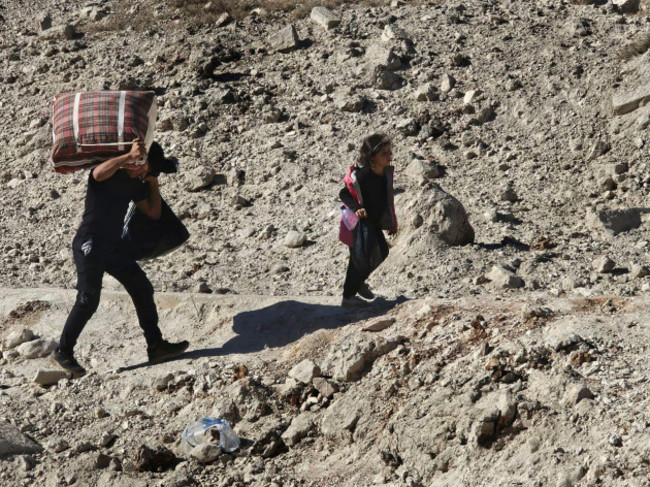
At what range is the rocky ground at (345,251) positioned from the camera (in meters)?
5.14

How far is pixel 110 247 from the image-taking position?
6.46m

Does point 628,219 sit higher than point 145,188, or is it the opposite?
point 145,188

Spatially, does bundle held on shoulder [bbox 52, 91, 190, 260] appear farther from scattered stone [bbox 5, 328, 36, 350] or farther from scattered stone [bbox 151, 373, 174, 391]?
→ scattered stone [bbox 5, 328, 36, 350]

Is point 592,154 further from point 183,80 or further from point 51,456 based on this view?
point 51,456

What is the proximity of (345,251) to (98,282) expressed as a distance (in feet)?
8.99

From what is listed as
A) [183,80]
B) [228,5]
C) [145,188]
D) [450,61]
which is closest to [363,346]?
[145,188]

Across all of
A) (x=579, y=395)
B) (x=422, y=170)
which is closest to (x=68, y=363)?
(x=579, y=395)

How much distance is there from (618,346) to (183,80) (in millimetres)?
7981

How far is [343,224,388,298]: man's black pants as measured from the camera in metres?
6.88

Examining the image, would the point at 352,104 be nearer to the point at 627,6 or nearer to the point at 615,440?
the point at 627,6

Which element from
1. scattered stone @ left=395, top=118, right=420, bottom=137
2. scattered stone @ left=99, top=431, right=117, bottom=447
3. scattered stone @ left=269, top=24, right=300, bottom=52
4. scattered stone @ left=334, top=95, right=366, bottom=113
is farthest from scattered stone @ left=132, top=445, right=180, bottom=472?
scattered stone @ left=269, top=24, right=300, bottom=52

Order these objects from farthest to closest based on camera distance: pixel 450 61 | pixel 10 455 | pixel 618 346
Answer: pixel 450 61 → pixel 10 455 → pixel 618 346

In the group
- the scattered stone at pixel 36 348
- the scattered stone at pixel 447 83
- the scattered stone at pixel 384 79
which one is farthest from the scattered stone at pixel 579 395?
the scattered stone at pixel 384 79

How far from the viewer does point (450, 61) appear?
11320 millimetres
